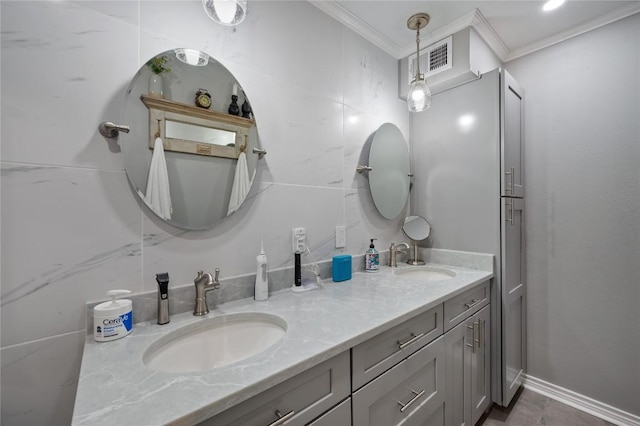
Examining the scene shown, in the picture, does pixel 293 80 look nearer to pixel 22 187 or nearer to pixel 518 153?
pixel 22 187

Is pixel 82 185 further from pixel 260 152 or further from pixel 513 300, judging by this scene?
pixel 513 300

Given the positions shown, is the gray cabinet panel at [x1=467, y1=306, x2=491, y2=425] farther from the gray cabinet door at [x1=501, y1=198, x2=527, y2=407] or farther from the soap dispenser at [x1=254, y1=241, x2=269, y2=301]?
the soap dispenser at [x1=254, y1=241, x2=269, y2=301]

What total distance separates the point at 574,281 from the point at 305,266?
1.76m

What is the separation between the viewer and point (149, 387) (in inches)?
22.4

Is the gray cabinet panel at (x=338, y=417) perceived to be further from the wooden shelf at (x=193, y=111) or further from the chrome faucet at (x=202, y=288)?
the wooden shelf at (x=193, y=111)

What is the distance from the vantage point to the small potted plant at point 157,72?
924 mm

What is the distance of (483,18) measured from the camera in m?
1.61

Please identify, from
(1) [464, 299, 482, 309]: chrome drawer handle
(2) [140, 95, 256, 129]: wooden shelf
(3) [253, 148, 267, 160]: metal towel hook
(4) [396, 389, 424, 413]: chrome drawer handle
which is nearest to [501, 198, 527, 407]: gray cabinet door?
(1) [464, 299, 482, 309]: chrome drawer handle

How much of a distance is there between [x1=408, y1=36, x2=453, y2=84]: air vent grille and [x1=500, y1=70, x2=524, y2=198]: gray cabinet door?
34 centimetres

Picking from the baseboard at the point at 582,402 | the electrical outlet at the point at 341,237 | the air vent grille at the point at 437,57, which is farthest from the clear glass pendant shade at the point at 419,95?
the baseboard at the point at 582,402

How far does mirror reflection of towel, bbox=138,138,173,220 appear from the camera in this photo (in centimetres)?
93

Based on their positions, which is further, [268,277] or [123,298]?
[268,277]

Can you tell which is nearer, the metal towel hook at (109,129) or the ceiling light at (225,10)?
the metal towel hook at (109,129)

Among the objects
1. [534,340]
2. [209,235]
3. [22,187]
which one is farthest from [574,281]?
[22,187]
